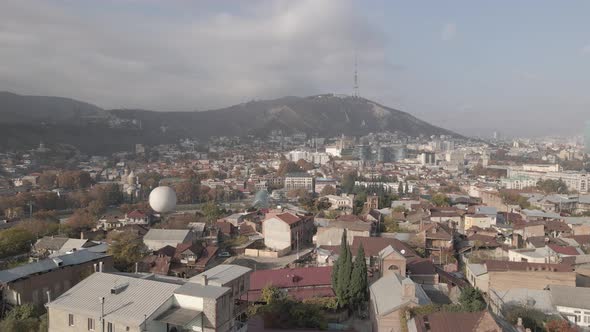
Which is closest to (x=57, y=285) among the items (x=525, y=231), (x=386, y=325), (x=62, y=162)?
(x=386, y=325)

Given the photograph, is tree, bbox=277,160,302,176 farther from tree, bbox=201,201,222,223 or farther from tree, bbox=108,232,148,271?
tree, bbox=108,232,148,271

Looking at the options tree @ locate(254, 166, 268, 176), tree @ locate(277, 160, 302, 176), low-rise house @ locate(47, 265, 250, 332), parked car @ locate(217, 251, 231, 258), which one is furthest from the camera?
tree @ locate(254, 166, 268, 176)

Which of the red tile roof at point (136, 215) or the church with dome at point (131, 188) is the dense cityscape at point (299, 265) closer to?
the red tile roof at point (136, 215)

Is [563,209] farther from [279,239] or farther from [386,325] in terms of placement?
[386,325]

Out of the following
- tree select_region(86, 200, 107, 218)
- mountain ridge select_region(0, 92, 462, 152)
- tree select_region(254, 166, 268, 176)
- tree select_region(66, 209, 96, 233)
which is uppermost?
mountain ridge select_region(0, 92, 462, 152)

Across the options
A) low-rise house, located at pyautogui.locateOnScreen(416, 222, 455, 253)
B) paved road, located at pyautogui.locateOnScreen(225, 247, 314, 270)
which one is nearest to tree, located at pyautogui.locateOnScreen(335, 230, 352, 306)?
paved road, located at pyautogui.locateOnScreen(225, 247, 314, 270)

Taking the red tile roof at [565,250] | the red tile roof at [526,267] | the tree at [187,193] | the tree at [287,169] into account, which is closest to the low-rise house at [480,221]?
the red tile roof at [565,250]
